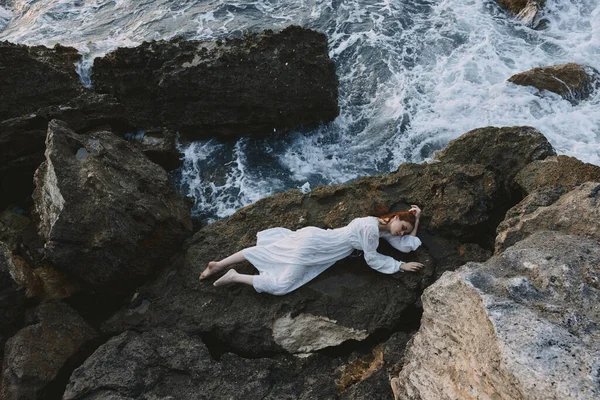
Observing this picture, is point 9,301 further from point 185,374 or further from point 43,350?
point 185,374

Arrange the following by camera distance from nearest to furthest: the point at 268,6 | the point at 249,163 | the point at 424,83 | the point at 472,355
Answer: the point at 472,355 < the point at 249,163 < the point at 424,83 < the point at 268,6

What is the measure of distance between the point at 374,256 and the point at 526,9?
9692 millimetres

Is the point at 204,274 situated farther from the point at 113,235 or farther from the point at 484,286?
the point at 484,286

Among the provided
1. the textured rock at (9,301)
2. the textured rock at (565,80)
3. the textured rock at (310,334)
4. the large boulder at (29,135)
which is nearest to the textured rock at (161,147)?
the large boulder at (29,135)

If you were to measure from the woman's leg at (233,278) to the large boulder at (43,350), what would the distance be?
170cm

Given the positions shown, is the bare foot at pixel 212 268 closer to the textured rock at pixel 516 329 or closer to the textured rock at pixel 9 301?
the textured rock at pixel 9 301

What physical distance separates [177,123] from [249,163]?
1606 mm

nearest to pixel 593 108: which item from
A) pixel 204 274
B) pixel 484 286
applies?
pixel 484 286

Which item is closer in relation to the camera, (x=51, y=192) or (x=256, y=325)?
(x=256, y=325)

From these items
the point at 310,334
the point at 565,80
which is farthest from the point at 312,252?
the point at 565,80

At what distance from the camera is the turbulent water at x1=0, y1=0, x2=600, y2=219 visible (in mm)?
9586

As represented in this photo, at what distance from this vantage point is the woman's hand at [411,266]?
6188 mm

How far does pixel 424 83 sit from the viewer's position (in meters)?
11.2

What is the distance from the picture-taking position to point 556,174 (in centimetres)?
681
